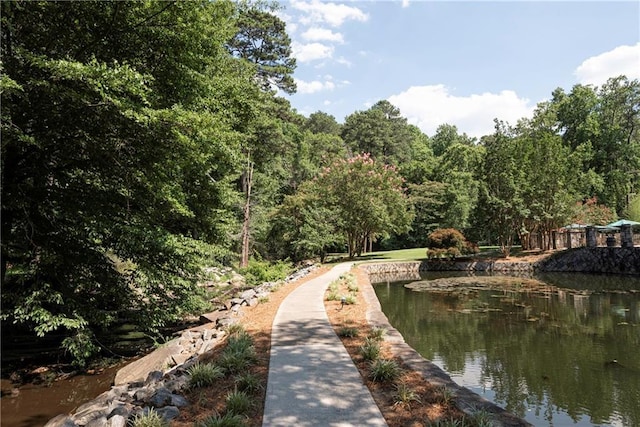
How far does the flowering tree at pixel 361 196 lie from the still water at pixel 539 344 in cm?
982

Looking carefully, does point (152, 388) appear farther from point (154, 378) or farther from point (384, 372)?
point (384, 372)

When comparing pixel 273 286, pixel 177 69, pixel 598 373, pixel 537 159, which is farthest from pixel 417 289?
pixel 537 159

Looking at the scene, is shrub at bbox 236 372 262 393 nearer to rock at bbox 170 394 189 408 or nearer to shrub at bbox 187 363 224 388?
shrub at bbox 187 363 224 388

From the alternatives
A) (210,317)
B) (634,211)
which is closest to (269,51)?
(210,317)

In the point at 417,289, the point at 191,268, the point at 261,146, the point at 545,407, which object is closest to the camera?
the point at 545,407

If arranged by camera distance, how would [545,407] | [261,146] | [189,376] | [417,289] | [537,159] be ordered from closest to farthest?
[189,376] < [545,407] < [417,289] < [261,146] < [537,159]

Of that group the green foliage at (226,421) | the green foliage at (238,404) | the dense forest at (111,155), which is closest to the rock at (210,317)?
the dense forest at (111,155)

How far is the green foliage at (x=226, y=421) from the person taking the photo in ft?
11.7

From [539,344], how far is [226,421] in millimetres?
7571

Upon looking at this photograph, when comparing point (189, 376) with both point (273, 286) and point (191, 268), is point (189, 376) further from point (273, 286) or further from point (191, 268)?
point (273, 286)

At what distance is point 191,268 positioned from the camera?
9633 millimetres

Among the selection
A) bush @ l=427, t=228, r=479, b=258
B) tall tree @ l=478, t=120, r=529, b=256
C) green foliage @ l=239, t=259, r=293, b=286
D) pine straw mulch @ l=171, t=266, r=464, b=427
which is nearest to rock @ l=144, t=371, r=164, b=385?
pine straw mulch @ l=171, t=266, r=464, b=427

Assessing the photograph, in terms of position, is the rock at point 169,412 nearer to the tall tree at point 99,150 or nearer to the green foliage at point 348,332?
the green foliage at point 348,332

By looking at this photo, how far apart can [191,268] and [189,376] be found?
4.89 meters
